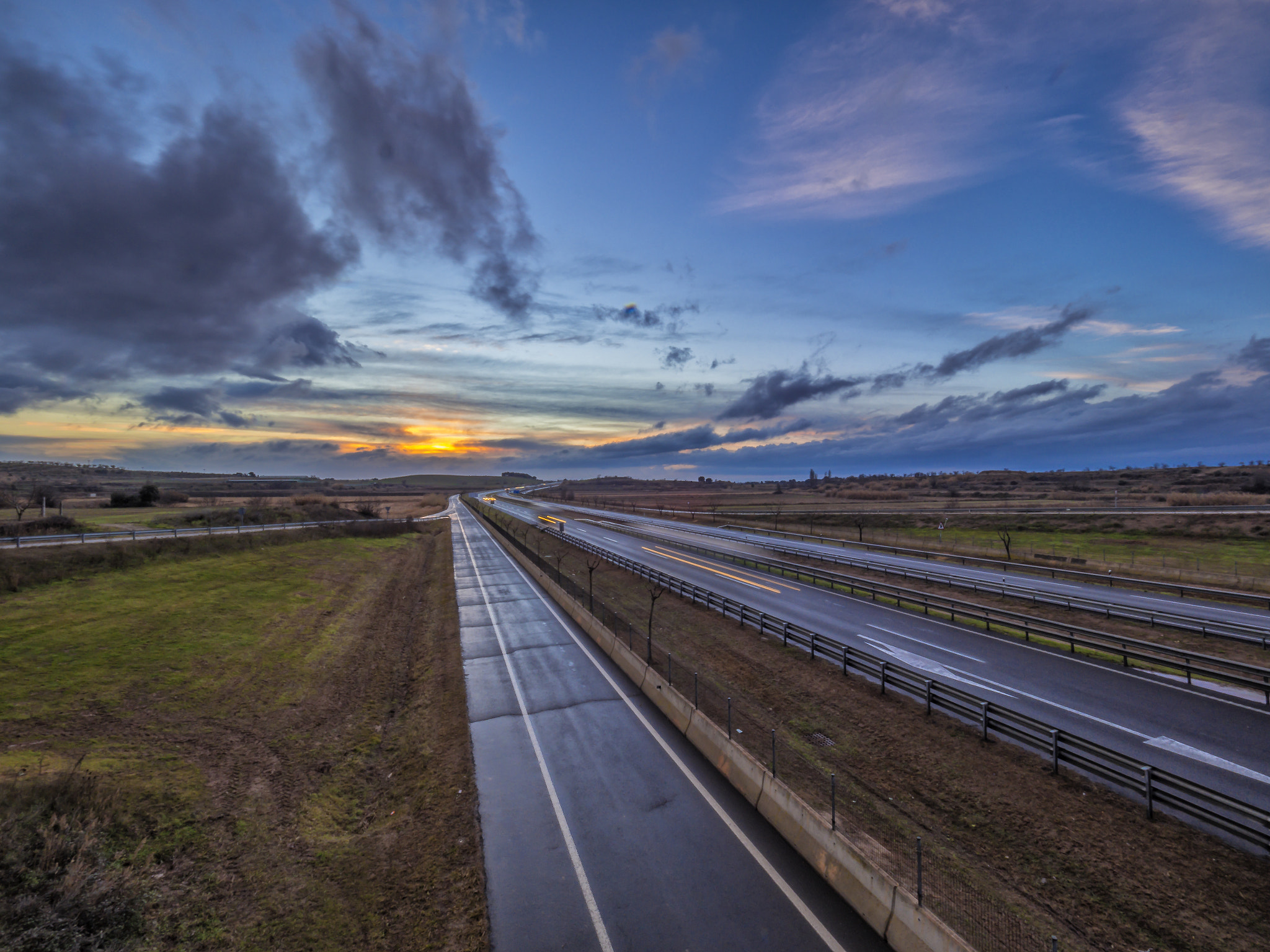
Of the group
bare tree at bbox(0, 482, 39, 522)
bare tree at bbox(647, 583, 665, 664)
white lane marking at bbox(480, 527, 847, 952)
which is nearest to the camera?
white lane marking at bbox(480, 527, 847, 952)

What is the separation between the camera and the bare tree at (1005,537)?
150ft

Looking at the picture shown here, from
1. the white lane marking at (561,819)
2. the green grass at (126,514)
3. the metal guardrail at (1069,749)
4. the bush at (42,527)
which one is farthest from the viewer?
the green grass at (126,514)

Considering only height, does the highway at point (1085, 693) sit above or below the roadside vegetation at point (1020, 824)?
above

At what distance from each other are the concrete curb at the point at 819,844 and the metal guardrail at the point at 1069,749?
685cm

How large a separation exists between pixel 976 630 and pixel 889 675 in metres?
10.6

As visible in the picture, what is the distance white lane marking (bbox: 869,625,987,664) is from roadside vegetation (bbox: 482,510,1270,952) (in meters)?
5.87

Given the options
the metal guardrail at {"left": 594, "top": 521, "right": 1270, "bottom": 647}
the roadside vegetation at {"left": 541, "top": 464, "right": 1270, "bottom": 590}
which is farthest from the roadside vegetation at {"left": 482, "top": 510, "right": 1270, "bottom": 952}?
the roadside vegetation at {"left": 541, "top": 464, "right": 1270, "bottom": 590}

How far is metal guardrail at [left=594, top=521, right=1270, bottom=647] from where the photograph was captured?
22.8m

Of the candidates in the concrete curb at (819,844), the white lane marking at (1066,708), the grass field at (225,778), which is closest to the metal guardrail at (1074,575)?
the white lane marking at (1066,708)

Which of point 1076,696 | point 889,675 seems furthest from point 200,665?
point 1076,696

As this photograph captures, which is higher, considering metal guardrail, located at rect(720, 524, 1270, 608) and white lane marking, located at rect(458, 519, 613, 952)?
metal guardrail, located at rect(720, 524, 1270, 608)

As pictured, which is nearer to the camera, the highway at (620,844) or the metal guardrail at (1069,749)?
the highway at (620,844)

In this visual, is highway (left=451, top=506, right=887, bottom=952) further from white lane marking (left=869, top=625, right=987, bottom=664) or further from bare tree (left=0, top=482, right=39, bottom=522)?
bare tree (left=0, top=482, right=39, bottom=522)

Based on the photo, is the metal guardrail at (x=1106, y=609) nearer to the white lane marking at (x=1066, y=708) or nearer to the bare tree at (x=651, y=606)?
the white lane marking at (x=1066, y=708)
